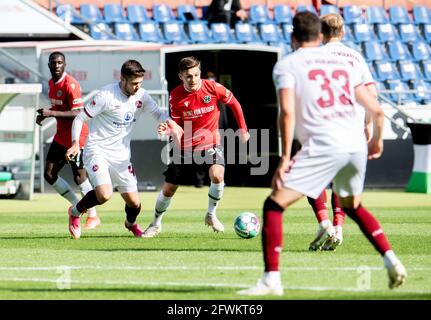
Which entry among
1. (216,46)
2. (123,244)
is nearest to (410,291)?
(123,244)

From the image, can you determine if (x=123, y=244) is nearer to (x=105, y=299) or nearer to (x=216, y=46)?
(x=105, y=299)

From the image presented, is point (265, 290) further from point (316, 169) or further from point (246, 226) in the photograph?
point (246, 226)

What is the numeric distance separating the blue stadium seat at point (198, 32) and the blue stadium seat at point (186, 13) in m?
0.36

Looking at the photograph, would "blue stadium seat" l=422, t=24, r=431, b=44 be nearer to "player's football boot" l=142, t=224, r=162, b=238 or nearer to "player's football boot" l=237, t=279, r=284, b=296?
"player's football boot" l=142, t=224, r=162, b=238

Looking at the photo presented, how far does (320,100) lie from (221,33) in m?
20.0

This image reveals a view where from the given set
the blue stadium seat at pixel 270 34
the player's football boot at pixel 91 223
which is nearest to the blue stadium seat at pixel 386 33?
the blue stadium seat at pixel 270 34

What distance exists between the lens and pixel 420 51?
31062 millimetres

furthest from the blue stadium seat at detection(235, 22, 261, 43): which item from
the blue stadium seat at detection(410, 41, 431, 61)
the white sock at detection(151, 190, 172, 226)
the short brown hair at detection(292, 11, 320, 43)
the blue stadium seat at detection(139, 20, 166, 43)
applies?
the short brown hair at detection(292, 11, 320, 43)

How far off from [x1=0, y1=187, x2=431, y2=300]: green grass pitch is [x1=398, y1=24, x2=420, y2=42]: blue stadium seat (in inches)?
537

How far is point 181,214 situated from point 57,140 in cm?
299

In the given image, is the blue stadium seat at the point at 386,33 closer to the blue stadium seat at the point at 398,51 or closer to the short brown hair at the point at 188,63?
the blue stadium seat at the point at 398,51

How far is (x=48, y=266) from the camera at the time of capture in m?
11.2

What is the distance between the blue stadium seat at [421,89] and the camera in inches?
1136
